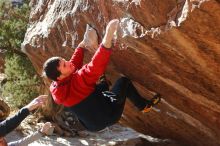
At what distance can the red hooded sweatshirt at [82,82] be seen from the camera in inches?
208

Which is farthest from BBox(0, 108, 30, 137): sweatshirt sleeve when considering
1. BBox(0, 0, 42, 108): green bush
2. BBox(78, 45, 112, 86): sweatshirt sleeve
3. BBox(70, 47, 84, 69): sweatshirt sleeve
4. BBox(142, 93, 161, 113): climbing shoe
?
BBox(0, 0, 42, 108): green bush

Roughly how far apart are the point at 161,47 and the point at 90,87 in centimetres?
112

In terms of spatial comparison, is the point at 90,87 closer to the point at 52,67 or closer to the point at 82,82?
the point at 82,82

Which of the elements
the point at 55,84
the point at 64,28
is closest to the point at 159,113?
the point at 64,28

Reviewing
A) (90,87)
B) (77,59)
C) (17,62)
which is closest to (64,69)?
(90,87)

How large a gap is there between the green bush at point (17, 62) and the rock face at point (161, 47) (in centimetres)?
611

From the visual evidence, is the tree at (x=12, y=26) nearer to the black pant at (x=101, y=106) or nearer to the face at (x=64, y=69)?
the black pant at (x=101, y=106)

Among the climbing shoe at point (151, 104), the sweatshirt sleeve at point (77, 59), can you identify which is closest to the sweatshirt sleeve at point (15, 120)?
the sweatshirt sleeve at point (77, 59)

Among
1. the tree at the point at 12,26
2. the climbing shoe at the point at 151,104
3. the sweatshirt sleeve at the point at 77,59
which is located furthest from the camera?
the tree at the point at 12,26

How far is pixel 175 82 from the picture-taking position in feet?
22.1

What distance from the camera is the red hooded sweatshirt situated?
5273 mm

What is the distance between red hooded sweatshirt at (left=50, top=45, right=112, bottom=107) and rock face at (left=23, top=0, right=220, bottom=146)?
0.75 metres

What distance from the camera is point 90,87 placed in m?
5.70

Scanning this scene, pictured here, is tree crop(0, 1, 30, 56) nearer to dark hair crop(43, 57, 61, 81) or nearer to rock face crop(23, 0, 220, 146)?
rock face crop(23, 0, 220, 146)
